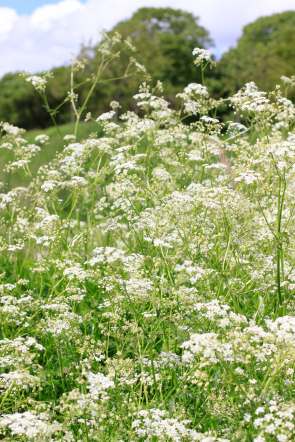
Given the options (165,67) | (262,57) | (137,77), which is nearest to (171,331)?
(137,77)

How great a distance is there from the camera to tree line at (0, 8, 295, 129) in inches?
1304

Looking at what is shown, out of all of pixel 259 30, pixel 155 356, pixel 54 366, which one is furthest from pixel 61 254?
pixel 259 30

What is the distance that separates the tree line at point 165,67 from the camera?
33125mm

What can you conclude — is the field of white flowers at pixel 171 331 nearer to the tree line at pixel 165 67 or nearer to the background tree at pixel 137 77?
the tree line at pixel 165 67

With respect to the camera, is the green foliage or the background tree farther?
the background tree

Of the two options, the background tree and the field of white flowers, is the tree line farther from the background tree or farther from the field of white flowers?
the field of white flowers

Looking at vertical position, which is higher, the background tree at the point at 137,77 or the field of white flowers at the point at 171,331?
the background tree at the point at 137,77

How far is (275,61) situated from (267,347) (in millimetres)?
31606

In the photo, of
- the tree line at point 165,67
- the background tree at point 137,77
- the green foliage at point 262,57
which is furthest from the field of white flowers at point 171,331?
the background tree at point 137,77

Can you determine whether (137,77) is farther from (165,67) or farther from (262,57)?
(262,57)

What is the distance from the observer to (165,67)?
3975cm

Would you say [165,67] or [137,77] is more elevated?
[165,67]

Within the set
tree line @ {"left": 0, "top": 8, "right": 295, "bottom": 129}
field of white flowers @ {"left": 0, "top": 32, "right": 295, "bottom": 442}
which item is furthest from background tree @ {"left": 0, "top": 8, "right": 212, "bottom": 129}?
field of white flowers @ {"left": 0, "top": 32, "right": 295, "bottom": 442}

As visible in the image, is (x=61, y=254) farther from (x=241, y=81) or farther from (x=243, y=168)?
(x=241, y=81)
